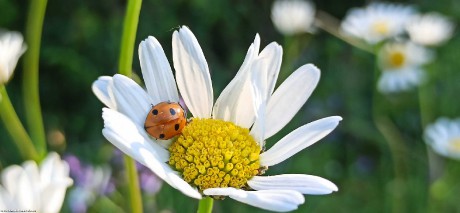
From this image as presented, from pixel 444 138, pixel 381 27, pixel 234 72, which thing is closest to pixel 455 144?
pixel 444 138

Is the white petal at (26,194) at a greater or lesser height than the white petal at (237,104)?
lesser

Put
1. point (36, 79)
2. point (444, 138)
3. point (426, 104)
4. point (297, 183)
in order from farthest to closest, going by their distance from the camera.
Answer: point (426, 104)
point (444, 138)
point (36, 79)
point (297, 183)

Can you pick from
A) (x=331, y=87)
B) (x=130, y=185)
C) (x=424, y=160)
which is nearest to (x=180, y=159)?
(x=130, y=185)

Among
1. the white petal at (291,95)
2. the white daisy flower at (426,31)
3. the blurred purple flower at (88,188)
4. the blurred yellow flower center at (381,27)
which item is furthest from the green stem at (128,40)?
the white daisy flower at (426,31)

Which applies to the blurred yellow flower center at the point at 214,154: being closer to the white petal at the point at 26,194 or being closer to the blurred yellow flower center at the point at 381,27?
the white petal at the point at 26,194

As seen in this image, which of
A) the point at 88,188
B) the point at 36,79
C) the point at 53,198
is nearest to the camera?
the point at 53,198

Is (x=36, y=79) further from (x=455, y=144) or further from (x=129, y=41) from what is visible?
(x=455, y=144)

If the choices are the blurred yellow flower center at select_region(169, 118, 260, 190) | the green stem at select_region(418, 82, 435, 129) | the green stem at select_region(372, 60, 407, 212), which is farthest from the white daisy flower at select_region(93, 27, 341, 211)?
the green stem at select_region(418, 82, 435, 129)

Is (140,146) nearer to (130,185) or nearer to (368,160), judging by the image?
(130,185)
